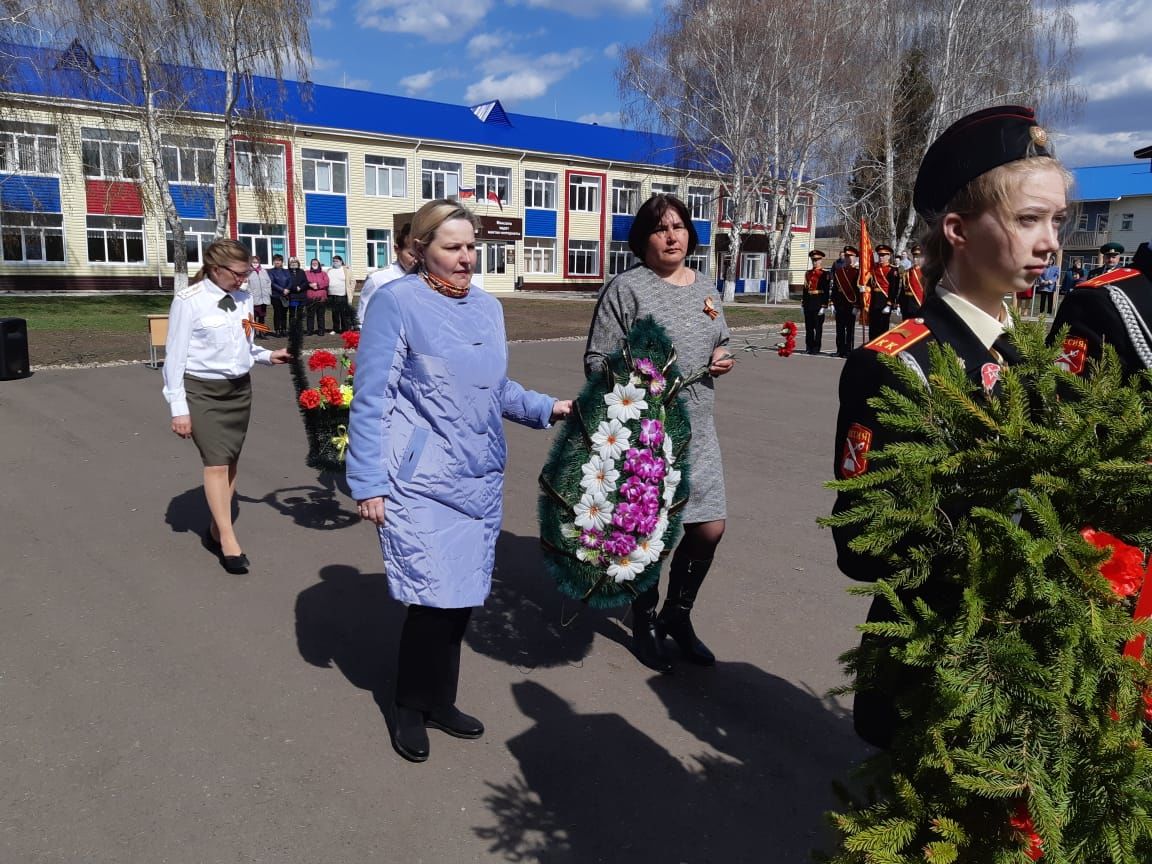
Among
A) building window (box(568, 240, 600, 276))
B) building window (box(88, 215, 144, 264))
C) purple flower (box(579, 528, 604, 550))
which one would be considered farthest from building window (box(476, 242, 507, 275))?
purple flower (box(579, 528, 604, 550))

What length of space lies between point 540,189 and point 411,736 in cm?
4654

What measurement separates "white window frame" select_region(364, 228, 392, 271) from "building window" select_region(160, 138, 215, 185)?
28.7 feet

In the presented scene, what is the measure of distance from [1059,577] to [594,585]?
2422mm

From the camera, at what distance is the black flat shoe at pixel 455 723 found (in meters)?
3.44

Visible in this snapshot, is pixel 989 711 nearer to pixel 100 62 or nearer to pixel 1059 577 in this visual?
pixel 1059 577

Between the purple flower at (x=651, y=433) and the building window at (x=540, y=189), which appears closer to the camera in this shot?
the purple flower at (x=651, y=433)

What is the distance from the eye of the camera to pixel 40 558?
5293 mm

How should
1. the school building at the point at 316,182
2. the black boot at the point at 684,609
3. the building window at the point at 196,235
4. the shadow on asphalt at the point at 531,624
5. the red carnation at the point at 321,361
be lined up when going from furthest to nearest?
the building window at the point at 196,235, the school building at the point at 316,182, the red carnation at the point at 321,361, the shadow on asphalt at the point at 531,624, the black boot at the point at 684,609

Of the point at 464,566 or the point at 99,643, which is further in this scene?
the point at 99,643

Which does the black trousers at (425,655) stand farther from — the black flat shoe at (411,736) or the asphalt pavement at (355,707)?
the asphalt pavement at (355,707)

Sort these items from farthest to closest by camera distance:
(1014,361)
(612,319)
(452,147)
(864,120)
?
(452,147)
(864,120)
(612,319)
(1014,361)

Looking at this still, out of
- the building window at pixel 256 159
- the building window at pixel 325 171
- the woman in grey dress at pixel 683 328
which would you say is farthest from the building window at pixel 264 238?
the woman in grey dress at pixel 683 328

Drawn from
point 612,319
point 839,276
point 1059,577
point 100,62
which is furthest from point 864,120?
point 1059,577

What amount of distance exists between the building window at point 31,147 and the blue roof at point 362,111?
1083 mm
